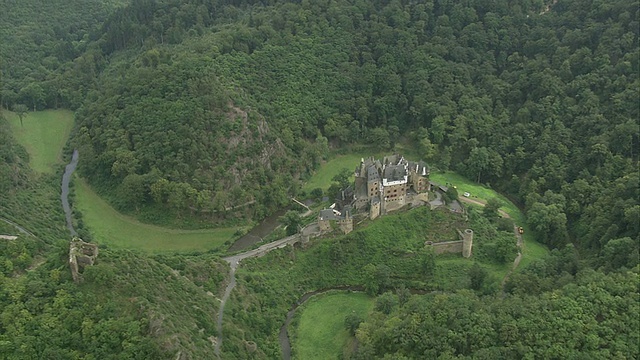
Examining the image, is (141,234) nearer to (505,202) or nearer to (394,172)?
(394,172)

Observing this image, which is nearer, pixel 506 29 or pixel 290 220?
pixel 290 220

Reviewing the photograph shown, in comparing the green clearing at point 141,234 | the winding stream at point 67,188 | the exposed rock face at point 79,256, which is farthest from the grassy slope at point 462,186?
the exposed rock face at point 79,256

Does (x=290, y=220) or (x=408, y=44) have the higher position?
(x=408, y=44)

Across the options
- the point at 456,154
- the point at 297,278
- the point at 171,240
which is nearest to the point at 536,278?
the point at 297,278

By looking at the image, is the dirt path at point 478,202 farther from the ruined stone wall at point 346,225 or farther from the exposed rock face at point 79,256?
the exposed rock face at point 79,256

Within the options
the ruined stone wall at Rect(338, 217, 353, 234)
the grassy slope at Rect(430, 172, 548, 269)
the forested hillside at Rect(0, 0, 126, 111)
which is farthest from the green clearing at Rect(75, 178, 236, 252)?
the forested hillside at Rect(0, 0, 126, 111)

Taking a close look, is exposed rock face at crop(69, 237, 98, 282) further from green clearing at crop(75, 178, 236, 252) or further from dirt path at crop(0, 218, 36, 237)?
green clearing at crop(75, 178, 236, 252)

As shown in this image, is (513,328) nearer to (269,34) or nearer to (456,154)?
(456,154)

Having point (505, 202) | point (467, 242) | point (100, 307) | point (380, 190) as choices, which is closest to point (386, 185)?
point (380, 190)
